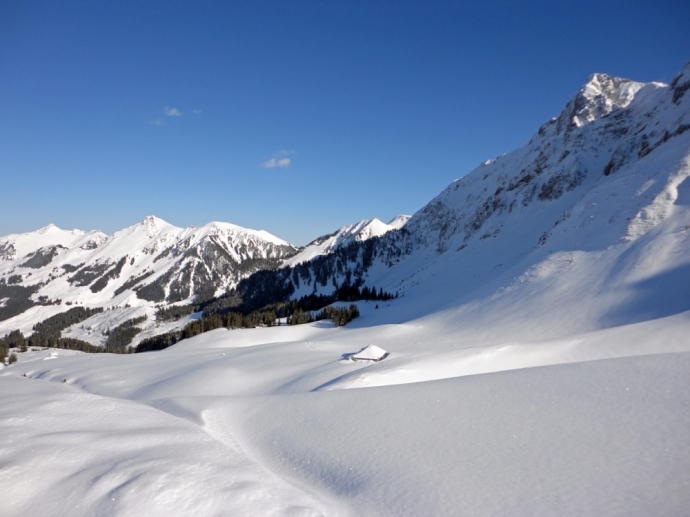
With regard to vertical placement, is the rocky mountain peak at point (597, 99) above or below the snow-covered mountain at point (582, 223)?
above

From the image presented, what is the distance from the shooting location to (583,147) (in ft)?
261

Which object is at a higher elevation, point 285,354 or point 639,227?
point 639,227

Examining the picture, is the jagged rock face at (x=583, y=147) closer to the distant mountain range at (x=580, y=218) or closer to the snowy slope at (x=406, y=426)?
the distant mountain range at (x=580, y=218)

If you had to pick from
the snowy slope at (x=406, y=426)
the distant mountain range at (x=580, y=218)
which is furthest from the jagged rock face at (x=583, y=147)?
the snowy slope at (x=406, y=426)

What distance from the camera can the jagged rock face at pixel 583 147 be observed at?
6259 centimetres


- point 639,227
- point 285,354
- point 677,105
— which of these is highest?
point 677,105

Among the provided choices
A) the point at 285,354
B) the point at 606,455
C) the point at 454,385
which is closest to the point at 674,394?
the point at 606,455

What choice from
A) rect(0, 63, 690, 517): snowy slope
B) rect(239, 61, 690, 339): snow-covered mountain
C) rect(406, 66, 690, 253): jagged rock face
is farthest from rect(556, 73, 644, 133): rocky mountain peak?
rect(0, 63, 690, 517): snowy slope

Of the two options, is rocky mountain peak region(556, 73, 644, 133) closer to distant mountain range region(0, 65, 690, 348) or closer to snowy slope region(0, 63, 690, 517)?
distant mountain range region(0, 65, 690, 348)

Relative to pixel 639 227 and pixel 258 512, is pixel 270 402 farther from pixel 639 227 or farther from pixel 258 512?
pixel 639 227

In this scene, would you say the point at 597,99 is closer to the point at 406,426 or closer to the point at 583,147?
the point at 583,147

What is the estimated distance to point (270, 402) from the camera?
49.1 feet

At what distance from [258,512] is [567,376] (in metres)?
12.5

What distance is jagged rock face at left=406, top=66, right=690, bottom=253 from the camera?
205 ft
